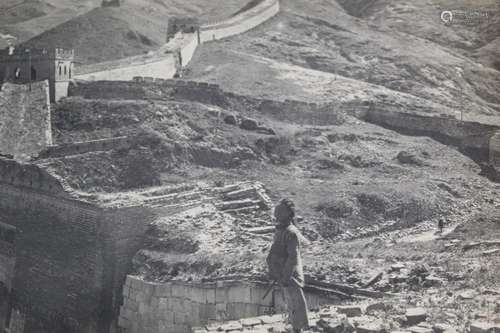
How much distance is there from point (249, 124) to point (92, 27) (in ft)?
84.5

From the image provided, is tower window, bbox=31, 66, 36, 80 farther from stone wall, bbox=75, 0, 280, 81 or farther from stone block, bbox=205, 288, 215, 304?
stone block, bbox=205, 288, 215, 304

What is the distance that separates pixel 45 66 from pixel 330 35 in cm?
2390

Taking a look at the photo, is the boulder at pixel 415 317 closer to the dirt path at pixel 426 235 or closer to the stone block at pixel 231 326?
the stone block at pixel 231 326

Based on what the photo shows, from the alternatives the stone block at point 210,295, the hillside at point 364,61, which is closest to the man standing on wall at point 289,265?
the stone block at point 210,295

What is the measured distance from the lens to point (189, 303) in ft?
40.8

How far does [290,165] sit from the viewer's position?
21.7 m

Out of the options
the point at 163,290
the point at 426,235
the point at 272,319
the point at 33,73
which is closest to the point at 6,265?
the point at 163,290

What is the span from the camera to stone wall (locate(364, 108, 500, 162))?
84.7ft

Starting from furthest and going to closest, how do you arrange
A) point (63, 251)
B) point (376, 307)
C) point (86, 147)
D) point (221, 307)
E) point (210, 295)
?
point (86, 147) → point (63, 251) → point (210, 295) → point (221, 307) → point (376, 307)

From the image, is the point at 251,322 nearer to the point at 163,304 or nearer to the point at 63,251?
the point at 163,304

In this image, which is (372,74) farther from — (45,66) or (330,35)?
(45,66)

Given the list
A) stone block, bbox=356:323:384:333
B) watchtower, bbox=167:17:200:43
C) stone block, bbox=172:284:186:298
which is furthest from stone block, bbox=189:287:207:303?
watchtower, bbox=167:17:200:43

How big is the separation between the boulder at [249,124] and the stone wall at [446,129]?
7009 millimetres

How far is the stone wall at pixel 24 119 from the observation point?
65.8 ft
